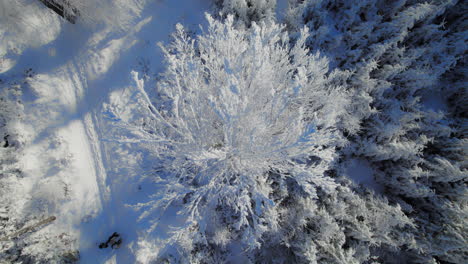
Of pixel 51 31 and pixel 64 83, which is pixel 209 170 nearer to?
pixel 64 83

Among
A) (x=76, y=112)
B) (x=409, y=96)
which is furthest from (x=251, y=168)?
(x=409, y=96)

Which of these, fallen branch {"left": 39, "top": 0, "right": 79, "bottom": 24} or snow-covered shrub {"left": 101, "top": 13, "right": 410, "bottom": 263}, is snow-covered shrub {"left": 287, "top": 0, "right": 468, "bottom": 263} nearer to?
snow-covered shrub {"left": 101, "top": 13, "right": 410, "bottom": 263}

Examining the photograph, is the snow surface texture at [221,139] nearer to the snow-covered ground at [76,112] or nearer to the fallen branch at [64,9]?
the snow-covered ground at [76,112]

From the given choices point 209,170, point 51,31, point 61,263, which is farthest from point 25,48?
point 209,170

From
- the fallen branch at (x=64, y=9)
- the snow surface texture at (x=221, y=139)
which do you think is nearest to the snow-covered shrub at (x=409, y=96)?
the snow surface texture at (x=221, y=139)

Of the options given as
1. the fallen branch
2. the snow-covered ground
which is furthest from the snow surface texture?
the fallen branch

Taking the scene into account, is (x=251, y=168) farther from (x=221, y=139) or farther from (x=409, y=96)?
(x=409, y=96)
